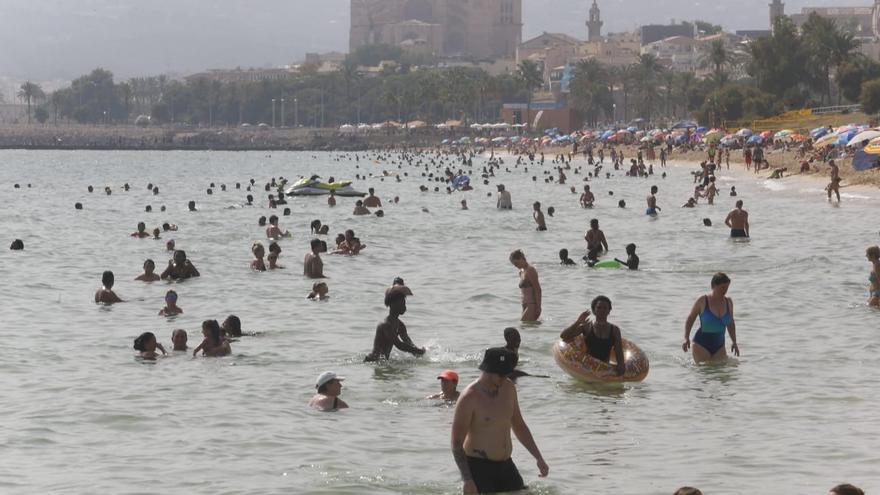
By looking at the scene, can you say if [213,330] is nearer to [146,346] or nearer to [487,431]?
[146,346]

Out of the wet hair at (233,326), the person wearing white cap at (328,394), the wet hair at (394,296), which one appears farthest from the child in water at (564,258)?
the person wearing white cap at (328,394)

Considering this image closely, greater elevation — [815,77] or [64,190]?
[815,77]

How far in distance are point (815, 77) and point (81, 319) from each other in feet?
293

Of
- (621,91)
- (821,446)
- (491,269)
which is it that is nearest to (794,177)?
(491,269)

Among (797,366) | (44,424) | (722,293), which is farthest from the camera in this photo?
(797,366)

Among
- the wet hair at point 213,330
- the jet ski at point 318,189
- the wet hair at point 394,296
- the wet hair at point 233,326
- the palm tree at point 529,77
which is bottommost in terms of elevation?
the jet ski at point 318,189

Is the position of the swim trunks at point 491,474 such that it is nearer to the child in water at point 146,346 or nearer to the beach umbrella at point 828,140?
the child in water at point 146,346

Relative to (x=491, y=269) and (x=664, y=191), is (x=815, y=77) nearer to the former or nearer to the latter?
(x=664, y=191)

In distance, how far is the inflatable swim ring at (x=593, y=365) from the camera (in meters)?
14.1

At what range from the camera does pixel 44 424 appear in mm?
13406

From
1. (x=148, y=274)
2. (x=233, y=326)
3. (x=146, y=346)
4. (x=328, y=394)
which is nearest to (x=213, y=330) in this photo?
(x=146, y=346)

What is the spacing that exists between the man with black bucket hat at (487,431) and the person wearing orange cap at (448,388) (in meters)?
4.44

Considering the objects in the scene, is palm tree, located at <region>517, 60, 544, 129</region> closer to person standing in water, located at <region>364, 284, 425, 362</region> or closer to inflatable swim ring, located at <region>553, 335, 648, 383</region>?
person standing in water, located at <region>364, 284, 425, 362</region>

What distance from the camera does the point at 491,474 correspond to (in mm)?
9047
